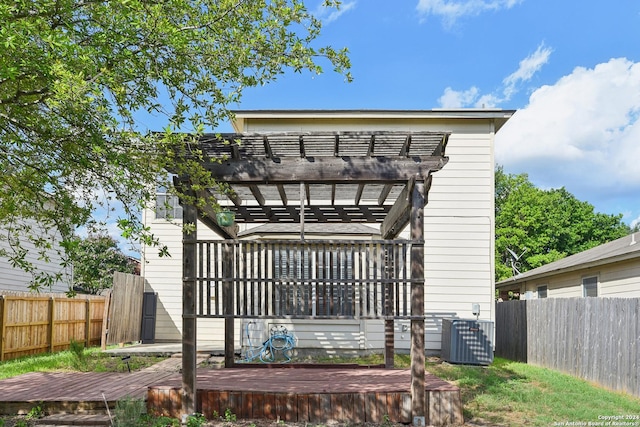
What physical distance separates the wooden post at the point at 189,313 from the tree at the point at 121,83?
21.3 inches

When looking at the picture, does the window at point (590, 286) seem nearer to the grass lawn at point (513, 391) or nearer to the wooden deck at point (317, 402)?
the grass lawn at point (513, 391)

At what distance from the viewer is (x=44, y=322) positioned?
11828 millimetres

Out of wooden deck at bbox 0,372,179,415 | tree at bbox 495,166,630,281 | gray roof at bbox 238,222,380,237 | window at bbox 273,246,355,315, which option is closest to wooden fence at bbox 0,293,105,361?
wooden deck at bbox 0,372,179,415

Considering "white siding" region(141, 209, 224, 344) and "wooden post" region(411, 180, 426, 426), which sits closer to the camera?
"wooden post" region(411, 180, 426, 426)

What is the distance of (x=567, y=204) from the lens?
3712 cm

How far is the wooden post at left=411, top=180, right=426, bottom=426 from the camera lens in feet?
17.2

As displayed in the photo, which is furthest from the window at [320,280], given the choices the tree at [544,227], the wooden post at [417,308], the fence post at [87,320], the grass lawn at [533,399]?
the tree at [544,227]

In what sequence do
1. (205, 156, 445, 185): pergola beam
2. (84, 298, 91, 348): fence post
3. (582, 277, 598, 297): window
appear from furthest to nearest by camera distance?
(84, 298, 91, 348): fence post
(582, 277, 598, 297): window
(205, 156, 445, 185): pergola beam

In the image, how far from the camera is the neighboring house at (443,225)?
10.9m

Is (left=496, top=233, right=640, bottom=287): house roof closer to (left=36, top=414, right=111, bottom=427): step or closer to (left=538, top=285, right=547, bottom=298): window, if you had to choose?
(left=538, top=285, right=547, bottom=298): window

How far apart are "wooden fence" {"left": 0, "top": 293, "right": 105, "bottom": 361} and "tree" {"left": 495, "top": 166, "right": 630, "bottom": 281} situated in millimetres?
27114

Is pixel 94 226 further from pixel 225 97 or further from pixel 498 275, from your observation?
pixel 498 275

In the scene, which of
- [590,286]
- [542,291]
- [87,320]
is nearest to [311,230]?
[87,320]

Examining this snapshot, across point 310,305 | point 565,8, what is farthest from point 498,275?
point 310,305
